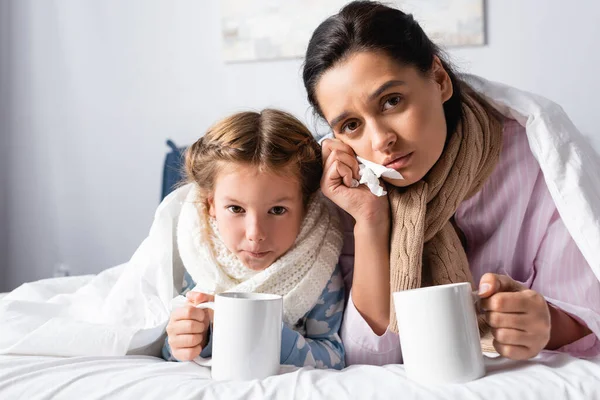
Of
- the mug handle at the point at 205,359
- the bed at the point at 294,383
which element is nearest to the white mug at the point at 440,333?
the bed at the point at 294,383

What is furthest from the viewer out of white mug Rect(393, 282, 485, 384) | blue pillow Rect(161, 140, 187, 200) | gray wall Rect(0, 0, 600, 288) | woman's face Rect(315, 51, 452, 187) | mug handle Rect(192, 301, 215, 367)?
gray wall Rect(0, 0, 600, 288)

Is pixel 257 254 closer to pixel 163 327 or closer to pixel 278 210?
pixel 278 210

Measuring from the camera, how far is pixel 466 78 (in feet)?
4.00

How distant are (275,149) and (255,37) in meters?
1.30

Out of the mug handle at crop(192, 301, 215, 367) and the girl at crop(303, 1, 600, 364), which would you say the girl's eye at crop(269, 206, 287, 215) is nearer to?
the girl at crop(303, 1, 600, 364)

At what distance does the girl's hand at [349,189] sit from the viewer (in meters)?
1.04

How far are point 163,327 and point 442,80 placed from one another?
0.62m

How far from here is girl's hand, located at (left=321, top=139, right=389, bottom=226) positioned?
1.04 metres

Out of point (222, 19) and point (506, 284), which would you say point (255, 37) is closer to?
point (222, 19)

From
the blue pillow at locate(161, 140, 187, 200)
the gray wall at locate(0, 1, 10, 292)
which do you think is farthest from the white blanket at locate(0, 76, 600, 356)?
the gray wall at locate(0, 1, 10, 292)

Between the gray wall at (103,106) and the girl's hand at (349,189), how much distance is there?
119 centimetres

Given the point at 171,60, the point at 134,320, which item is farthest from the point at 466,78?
the point at 171,60

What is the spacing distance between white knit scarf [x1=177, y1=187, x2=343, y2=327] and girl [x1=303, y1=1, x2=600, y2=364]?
71mm

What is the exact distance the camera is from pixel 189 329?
930 mm
